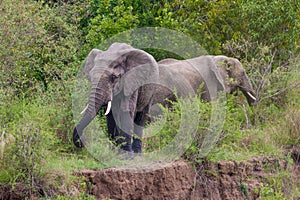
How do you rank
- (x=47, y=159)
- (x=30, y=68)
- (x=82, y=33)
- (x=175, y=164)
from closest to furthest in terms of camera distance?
(x=47, y=159) → (x=175, y=164) → (x=30, y=68) → (x=82, y=33)

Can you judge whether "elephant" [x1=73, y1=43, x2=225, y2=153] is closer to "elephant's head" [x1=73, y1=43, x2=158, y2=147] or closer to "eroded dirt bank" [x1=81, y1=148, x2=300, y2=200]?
"elephant's head" [x1=73, y1=43, x2=158, y2=147]

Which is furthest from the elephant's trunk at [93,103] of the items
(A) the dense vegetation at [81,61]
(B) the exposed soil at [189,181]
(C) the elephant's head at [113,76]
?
(B) the exposed soil at [189,181]

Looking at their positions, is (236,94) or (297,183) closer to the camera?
(297,183)

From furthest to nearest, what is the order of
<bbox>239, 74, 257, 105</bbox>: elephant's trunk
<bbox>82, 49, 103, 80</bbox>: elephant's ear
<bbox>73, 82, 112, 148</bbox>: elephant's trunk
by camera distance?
1. <bbox>239, 74, 257, 105</bbox>: elephant's trunk
2. <bbox>82, 49, 103, 80</bbox>: elephant's ear
3. <bbox>73, 82, 112, 148</bbox>: elephant's trunk

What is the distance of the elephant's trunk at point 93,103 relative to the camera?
35.3 ft


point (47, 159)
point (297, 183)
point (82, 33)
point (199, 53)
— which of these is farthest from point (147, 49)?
point (47, 159)

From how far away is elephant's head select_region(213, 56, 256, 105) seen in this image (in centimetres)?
1468

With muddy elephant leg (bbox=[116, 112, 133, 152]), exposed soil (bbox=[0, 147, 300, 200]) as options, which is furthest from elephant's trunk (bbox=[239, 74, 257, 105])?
muddy elephant leg (bbox=[116, 112, 133, 152])

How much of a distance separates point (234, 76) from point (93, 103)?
15.9 feet

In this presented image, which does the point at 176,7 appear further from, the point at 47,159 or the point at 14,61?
the point at 47,159

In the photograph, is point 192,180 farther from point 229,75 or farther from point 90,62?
point 229,75

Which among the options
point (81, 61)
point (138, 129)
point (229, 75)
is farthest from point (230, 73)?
point (138, 129)

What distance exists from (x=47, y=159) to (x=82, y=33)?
8.45 metres

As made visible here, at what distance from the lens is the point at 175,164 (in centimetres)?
1088
